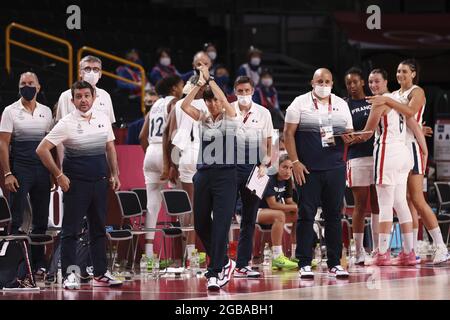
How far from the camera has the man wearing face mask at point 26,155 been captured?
10586 millimetres

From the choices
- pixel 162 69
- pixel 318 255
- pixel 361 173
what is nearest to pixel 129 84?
pixel 162 69

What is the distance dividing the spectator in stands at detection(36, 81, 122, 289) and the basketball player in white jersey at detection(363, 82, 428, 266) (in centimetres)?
309

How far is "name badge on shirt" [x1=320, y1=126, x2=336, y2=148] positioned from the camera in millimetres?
10438

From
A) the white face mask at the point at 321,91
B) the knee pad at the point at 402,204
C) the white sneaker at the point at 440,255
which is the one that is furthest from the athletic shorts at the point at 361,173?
the white face mask at the point at 321,91

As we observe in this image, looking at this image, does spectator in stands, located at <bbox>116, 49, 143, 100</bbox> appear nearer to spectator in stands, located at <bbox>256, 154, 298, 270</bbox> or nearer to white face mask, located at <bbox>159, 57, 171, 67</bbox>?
white face mask, located at <bbox>159, 57, 171, 67</bbox>

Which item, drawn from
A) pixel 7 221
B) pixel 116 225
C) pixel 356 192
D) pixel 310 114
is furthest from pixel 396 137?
pixel 7 221

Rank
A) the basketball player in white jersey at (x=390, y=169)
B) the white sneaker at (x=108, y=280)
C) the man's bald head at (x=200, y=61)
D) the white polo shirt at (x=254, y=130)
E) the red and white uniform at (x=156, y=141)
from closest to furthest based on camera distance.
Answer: the white sneaker at (x=108, y=280) < the man's bald head at (x=200, y=61) < the white polo shirt at (x=254, y=130) < the basketball player in white jersey at (x=390, y=169) < the red and white uniform at (x=156, y=141)

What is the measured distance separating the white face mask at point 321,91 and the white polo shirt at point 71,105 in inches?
82.8

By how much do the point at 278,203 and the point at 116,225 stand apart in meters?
1.88

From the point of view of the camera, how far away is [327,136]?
10.5 m

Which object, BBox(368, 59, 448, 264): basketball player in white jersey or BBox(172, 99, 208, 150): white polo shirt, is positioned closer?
BBox(172, 99, 208, 150): white polo shirt

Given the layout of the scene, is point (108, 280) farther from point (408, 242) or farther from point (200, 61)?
point (408, 242)

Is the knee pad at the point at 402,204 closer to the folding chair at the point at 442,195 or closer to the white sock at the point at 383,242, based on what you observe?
the white sock at the point at 383,242

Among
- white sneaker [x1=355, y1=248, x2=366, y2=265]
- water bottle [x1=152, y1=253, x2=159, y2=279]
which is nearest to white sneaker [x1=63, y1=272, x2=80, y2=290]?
water bottle [x1=152, y1=253, x2=159, y2=279]
